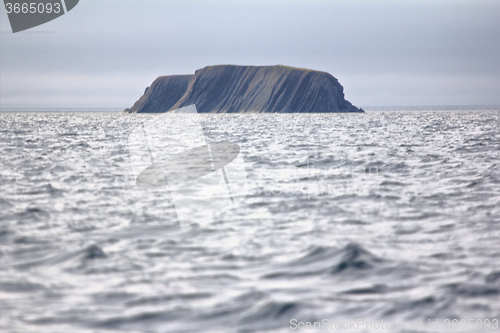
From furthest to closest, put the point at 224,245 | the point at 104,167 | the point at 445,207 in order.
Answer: the point at 104,167, the point at 445,207, the point at 224,245

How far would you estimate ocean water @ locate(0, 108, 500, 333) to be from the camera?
5914 mm

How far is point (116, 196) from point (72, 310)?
826cm

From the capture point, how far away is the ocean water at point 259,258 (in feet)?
19.4

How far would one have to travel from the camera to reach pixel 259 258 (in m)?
8.17

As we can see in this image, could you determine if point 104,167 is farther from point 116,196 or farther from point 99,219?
point 99,219

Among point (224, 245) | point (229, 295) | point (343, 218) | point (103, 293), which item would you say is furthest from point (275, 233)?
point (103, 293)

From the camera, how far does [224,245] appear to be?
905 cm

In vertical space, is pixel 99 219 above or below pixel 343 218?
above

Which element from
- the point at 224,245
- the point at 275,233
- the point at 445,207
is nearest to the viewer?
the point at 224,245

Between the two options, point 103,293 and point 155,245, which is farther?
point 155,245

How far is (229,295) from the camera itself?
6.57 meters

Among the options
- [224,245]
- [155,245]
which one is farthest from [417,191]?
[155,245]

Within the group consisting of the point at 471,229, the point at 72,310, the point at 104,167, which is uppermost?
the point at 104,167

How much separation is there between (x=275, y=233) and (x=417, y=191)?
6.34 meters
